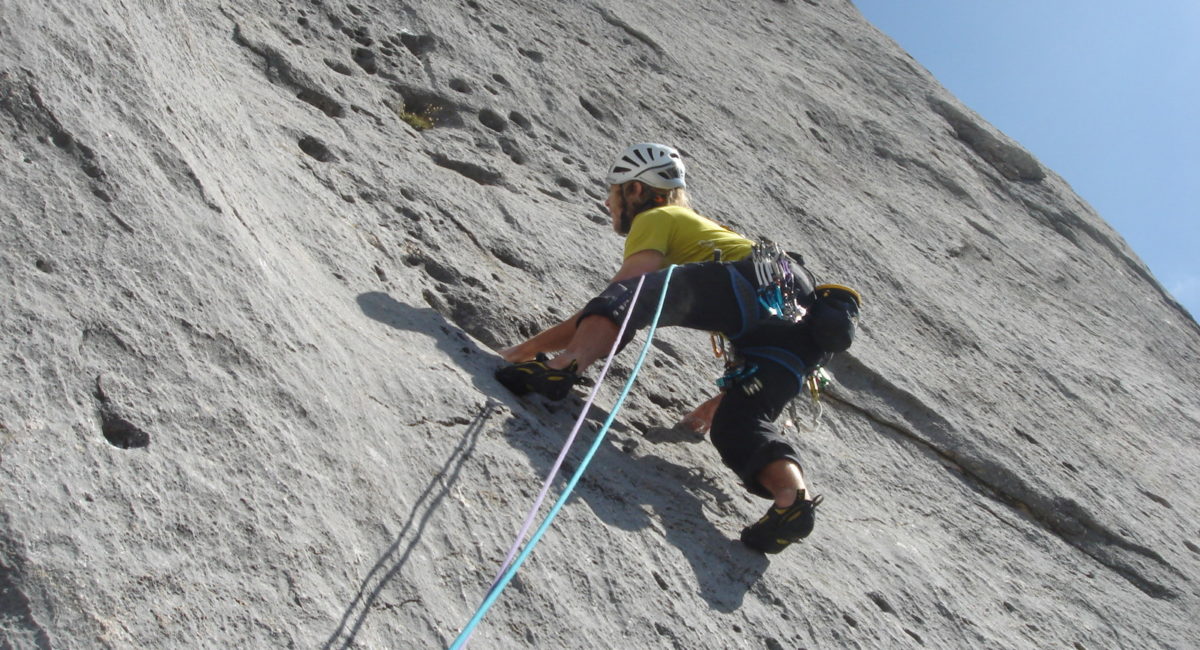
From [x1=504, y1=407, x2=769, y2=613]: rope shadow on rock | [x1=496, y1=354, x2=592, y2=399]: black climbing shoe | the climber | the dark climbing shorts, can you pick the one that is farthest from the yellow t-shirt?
[x1=504, y1=407, x2=769, y2=613]: rope shadow on rock

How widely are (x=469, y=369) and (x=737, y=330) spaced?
98 centimetres

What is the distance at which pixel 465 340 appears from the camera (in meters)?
3.98

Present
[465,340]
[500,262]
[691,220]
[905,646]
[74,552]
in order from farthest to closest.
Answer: [500,262] < [691,220] < [465,340] < [905,646] < [74,552]

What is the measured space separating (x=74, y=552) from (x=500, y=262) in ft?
8.71

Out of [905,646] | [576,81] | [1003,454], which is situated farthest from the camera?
[576,81]

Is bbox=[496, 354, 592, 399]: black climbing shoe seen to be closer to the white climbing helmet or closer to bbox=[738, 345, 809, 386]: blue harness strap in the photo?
bbox=[738, 345, 809, 386]: blue harness strap

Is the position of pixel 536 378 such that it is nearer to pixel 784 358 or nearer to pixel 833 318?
pixel 784 358

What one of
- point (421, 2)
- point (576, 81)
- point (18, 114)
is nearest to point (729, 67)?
point (576, 81)

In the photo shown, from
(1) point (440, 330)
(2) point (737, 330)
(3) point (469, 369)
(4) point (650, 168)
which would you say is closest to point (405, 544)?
(3) point (469, 369)

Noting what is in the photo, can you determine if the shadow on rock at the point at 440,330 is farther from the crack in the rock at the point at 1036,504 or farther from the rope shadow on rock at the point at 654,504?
the crack in the rock at the point at 1036,504

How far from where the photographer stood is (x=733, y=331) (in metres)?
4.12

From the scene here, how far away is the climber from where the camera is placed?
373 centimetres

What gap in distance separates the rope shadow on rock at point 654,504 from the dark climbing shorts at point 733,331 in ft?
0.77

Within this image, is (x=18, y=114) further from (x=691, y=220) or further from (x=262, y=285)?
(x=691, y=220)
